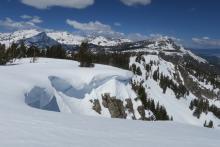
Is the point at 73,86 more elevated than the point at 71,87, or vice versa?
the point at 73,86

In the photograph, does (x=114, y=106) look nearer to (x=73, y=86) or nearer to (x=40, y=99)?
(x=73, y=86)

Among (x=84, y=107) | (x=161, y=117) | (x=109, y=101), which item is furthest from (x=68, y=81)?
(x=161, y=117)

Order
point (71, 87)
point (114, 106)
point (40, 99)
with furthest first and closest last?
point (114, 106) → point (71, 87) → point (40, 99)

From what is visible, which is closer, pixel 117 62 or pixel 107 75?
pixel 107 75

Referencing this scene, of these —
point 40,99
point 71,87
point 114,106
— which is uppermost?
point 40,99

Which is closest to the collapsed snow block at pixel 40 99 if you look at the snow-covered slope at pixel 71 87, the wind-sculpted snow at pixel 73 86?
the snow-covered slope at pixel 71 87

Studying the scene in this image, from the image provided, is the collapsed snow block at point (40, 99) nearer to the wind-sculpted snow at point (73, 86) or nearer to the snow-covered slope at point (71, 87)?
the snow-covered slope at point (71, 87)

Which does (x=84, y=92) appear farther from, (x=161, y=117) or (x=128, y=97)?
(x=161, y=117)

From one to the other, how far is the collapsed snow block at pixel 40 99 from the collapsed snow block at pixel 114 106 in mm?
21929

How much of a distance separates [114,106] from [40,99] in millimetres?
31566

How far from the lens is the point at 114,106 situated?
6650cm

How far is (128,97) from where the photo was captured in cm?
7775

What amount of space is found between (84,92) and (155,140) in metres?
45.3

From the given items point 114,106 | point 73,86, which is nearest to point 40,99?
point 73,86
